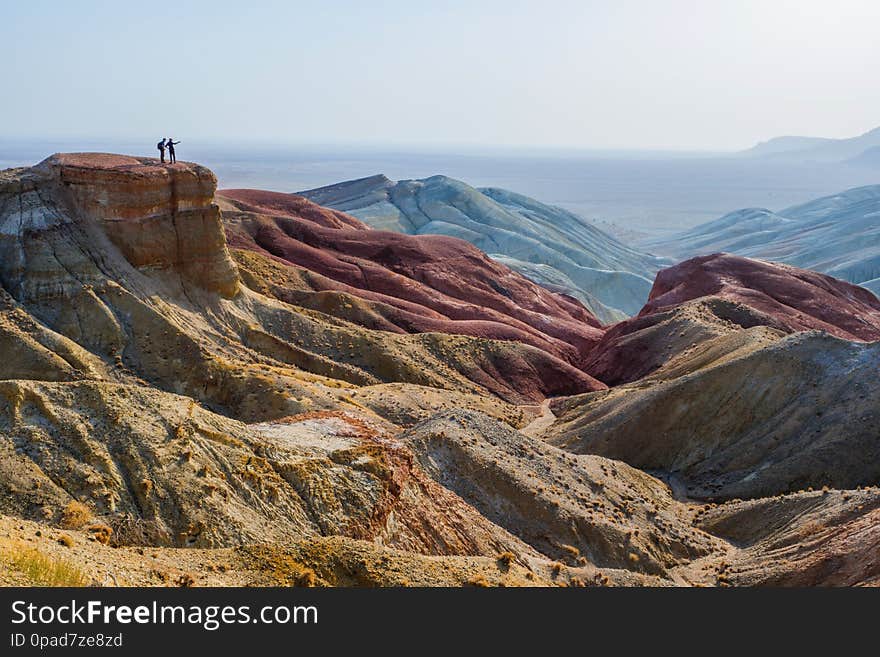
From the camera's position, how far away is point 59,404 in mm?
20578

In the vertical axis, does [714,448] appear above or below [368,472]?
below

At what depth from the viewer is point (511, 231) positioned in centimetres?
15450

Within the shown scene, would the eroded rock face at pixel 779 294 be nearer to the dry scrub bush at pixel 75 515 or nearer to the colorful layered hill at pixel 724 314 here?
the colorful layered hill at pixel 724 314

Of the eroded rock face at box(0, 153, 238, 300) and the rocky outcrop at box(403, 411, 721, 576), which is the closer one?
the rocky outcrop at box(403, 411, 721, 576)

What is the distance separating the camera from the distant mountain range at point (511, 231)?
136125mm

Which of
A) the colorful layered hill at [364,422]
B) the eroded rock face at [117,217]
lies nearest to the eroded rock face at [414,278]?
the colorful layered hill at [364,422]

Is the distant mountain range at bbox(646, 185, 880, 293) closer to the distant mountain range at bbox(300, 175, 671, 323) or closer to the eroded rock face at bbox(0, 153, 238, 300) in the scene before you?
the distant mountain range at bbox(300, 175, 671, 323)

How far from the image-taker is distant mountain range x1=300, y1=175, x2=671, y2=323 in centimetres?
13612

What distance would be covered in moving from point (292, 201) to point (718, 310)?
4983 centimetres

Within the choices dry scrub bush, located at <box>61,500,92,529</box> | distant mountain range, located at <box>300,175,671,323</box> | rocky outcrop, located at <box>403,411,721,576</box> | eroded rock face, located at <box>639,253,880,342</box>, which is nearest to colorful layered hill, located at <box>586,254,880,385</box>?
eroded rock face, located at <box>639,253,880,342</box>

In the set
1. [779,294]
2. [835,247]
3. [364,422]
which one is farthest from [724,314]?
[835,247]

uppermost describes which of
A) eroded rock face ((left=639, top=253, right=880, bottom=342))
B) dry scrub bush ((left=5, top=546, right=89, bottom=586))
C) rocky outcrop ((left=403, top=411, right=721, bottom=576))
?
dry scrub bush ((left=5, top=546, right=89, bottom=586))

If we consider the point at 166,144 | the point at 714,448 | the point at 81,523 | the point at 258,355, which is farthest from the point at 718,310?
the point at 81,523

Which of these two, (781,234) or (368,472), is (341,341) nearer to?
(368,472)
